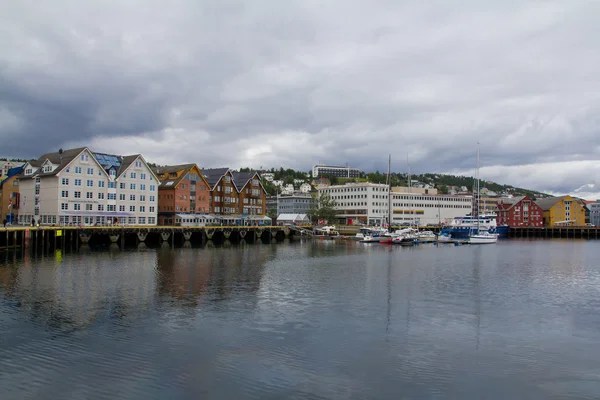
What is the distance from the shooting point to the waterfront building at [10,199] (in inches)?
3605

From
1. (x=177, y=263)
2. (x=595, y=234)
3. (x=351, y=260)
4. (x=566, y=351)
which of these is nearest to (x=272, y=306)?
(x=566, y=351)

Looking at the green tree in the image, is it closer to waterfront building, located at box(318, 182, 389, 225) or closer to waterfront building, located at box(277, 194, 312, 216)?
waterfront building, located at box(318, 182, 389, 225)

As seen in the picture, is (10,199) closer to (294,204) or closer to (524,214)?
(294,204)

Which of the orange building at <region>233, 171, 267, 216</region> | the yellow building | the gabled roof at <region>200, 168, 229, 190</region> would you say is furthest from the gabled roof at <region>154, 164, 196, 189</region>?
the yellow building

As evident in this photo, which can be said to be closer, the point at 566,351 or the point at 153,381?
the point at 153,381

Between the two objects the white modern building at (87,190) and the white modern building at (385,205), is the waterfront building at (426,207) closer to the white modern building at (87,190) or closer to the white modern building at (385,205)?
the white modern building at (385,205)

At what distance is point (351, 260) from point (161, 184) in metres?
60.0

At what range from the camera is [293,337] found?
22.6 metres

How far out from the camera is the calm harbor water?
16.9 meters

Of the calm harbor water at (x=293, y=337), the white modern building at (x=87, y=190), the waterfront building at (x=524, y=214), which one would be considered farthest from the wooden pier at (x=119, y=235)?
the waterfront building at (x=524, y=214)

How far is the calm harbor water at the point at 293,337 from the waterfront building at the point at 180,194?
60.1 m

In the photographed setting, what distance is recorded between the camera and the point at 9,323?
2436 centimetres

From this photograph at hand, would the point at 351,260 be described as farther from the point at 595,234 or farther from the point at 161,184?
the point at 595,234

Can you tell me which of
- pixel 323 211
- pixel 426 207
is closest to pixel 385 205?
pixel 426 207
